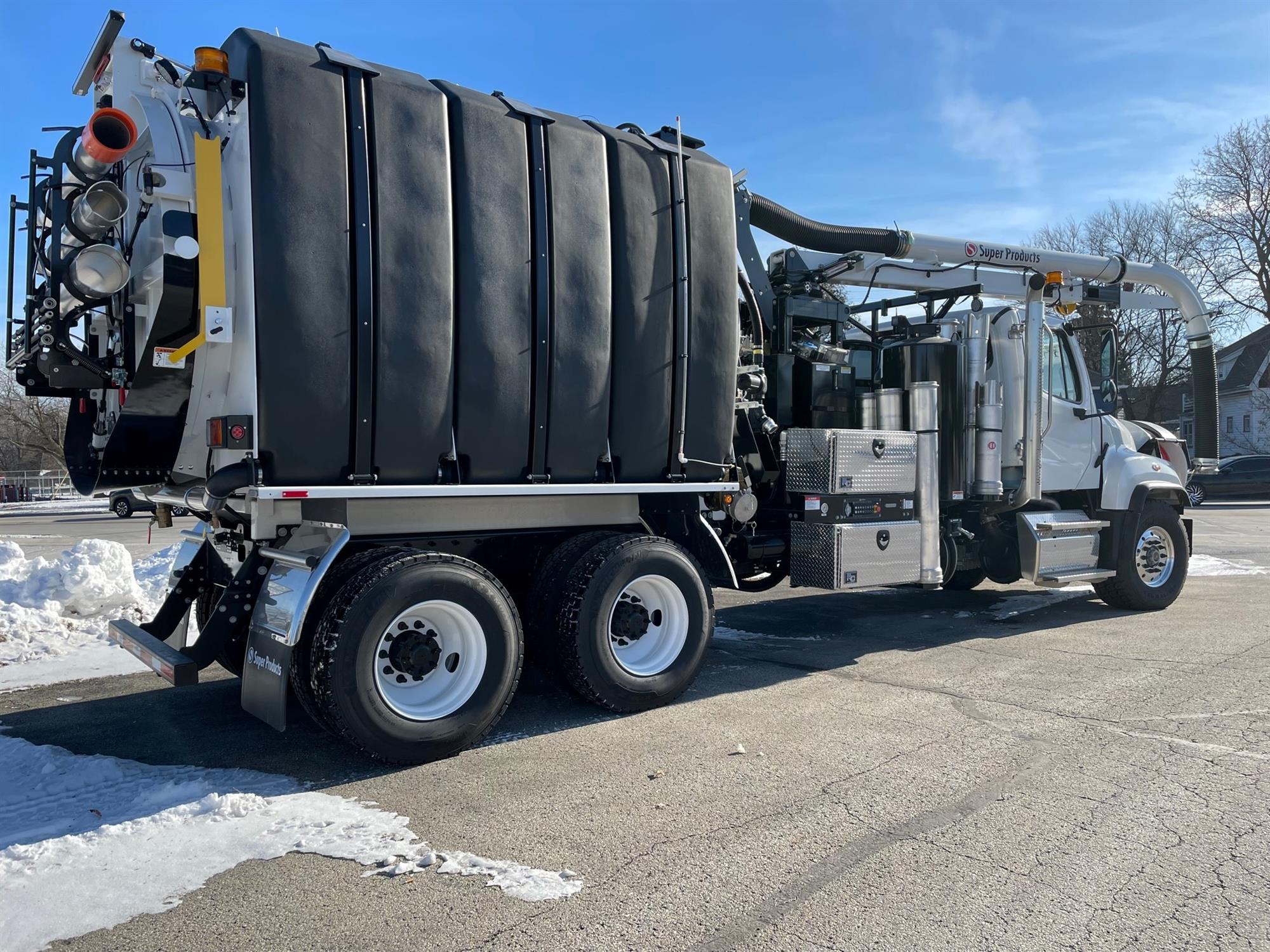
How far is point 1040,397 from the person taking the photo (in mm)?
8570

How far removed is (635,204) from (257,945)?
4502 millimetres

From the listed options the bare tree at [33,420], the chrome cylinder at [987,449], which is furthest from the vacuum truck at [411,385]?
the bare tree at [33,420]

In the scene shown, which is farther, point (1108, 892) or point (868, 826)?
point (868, 826)

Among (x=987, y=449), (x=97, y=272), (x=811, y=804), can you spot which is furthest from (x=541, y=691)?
(x=987, y=449)

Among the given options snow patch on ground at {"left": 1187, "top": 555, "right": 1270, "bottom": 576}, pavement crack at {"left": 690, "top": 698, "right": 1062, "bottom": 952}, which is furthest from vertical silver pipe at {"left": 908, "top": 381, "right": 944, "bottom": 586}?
snow patch on ground at {"left": 1187, "top": 555, "right": 1270, "bottom": 576}

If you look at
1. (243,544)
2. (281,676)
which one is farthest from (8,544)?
(281,676)

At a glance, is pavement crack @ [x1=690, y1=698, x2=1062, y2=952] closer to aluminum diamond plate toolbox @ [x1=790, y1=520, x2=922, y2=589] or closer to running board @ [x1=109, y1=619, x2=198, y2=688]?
aluminum diamond plate toolbox @ [x1=790, y1=520, x2=922, y2=589]

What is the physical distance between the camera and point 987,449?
8289mm

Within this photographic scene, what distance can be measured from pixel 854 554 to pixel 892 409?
1466 millimetres

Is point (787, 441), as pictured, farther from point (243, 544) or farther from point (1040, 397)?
point (243, 544)

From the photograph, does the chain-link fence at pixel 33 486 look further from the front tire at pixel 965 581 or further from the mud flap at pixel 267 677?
the mud flap at pixel 267 677

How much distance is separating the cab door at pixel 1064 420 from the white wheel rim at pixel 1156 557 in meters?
0.83

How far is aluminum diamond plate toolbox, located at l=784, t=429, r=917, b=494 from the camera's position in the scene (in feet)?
23.3

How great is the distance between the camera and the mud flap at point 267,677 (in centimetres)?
447
